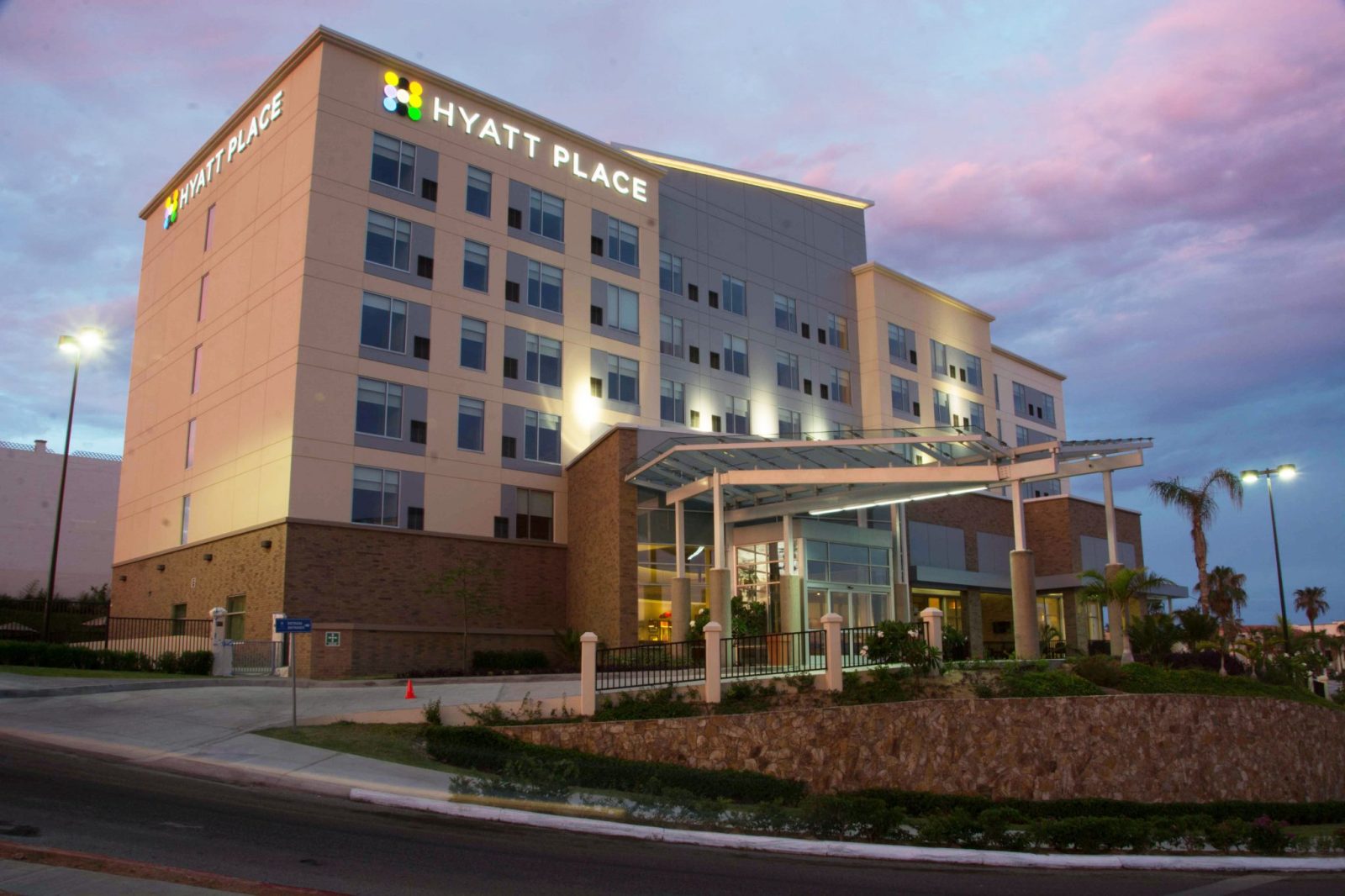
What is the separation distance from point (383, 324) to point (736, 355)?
17.7 m

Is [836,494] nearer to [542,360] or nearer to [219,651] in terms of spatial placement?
[542,360]

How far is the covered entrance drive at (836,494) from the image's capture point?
101ft

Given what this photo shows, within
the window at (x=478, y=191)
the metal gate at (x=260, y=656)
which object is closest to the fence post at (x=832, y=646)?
the metal gate at (x=260, y=656)

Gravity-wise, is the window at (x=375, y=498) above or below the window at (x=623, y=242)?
below

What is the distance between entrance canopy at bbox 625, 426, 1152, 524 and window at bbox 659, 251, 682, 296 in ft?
43.7

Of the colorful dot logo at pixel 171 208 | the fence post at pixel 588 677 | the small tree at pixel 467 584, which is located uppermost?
the colorful dot logo at pixel 171 208

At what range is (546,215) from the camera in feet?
145

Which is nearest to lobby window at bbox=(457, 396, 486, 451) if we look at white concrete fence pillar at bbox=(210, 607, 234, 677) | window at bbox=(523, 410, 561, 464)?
window at bbox=(523, 410, 561, 464)

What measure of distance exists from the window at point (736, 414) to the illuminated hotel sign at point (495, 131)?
9975mm

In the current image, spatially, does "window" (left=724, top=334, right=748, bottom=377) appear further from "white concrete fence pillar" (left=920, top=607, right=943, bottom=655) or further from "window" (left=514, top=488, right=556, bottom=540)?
"white concrete fence pillar" (left=920, top=607, right=943, bottom=655)

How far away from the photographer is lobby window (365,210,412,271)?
3897 cm

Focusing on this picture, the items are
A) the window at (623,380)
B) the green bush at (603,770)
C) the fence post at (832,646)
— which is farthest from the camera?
the window at (623,380)

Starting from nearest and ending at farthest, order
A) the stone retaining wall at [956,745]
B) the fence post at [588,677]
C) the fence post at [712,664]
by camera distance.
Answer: the stone retaining wall at [956,745]
the fence post at [588,677]
the fence post at [712,664]

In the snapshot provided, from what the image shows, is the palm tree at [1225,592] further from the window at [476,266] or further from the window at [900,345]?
the window at [476,266]
